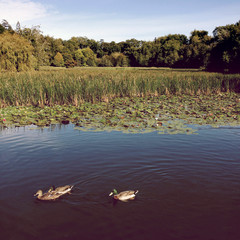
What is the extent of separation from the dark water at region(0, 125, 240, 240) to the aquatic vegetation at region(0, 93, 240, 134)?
3.68 feet

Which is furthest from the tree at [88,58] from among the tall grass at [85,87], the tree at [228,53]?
the tall grass at [85,87]

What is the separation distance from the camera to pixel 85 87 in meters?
15.4

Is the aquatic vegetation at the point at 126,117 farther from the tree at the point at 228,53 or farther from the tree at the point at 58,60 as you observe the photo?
the tree at the point at 58,60

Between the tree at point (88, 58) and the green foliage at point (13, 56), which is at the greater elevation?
the tree at point (88, 58)

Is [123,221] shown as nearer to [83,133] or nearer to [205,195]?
[205,195]

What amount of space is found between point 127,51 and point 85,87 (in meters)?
87.5

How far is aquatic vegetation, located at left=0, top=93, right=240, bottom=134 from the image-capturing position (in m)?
9.97

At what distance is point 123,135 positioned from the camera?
895cm

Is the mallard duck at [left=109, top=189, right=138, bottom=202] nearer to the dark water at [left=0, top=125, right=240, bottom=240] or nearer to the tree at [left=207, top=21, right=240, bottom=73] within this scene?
the dark water at [left=0, top=125, right=240, bottom=240]

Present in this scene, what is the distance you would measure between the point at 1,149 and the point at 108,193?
423 centimetres

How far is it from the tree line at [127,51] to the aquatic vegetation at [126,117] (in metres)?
14.7

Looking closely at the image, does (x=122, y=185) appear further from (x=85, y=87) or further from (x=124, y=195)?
(x=85, y=87)

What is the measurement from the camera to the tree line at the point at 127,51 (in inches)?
1029

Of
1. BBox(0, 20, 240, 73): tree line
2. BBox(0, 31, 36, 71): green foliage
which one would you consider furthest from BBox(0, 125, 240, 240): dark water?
BBox(0, 20, 240, 73): tree line
